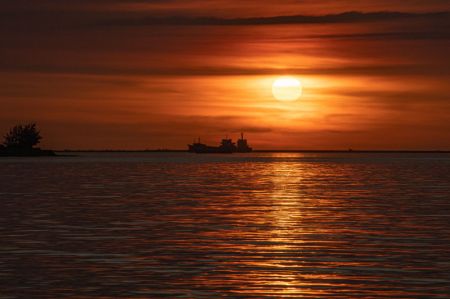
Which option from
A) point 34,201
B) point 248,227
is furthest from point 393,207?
point 34,201

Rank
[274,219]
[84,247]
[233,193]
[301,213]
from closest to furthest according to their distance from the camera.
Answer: [84,247] < [274,219] < [301,213] < [233,193]

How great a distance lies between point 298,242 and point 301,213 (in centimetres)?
1850

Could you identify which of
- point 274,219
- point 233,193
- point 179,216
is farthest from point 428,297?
point 233,193

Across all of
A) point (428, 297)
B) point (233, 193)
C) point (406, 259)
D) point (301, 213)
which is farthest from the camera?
point (233, 193)

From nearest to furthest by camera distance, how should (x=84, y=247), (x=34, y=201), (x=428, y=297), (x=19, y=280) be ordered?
(x=428, y=297) → (x=19, y=280) → (x=84, y=247) → (x=34, y=201)

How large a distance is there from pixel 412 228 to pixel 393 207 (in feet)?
58.5

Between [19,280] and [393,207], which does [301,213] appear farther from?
[19,280]

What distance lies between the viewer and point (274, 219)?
56.3m

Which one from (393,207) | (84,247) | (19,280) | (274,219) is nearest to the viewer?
(19,280)

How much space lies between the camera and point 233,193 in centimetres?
8938

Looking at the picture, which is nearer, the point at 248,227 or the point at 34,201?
the point at 248,227

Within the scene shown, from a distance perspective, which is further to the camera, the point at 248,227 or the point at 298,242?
the point at 248,227

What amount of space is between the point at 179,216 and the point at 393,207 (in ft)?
53.5

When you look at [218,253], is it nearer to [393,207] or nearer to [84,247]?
[84,247]
